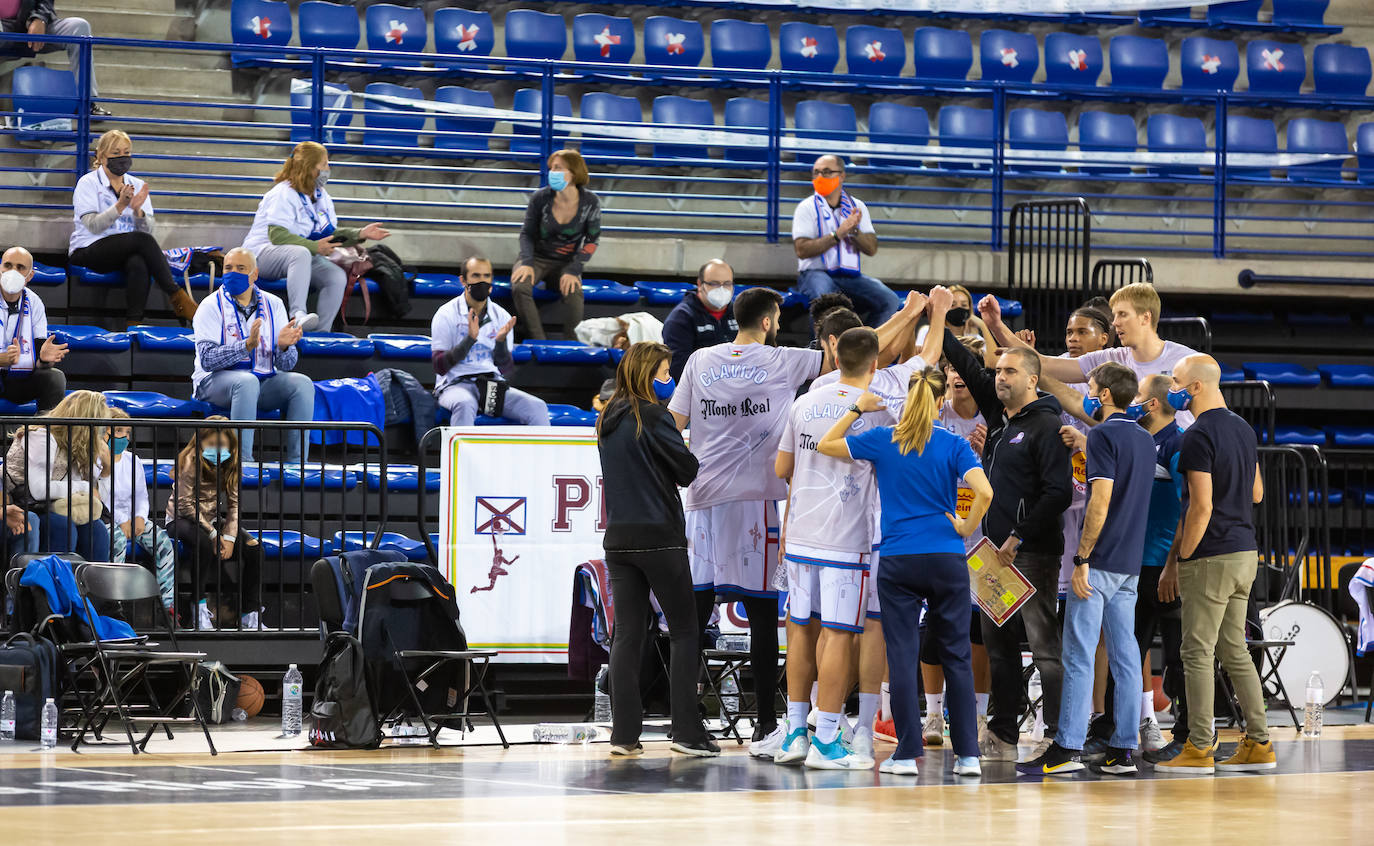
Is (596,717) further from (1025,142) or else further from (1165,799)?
(1025,142)

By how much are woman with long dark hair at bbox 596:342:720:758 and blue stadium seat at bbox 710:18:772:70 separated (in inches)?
387

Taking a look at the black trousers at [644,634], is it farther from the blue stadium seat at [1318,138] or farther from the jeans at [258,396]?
the blue stadium seat at [1318,138]

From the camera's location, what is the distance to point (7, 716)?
8.11 m

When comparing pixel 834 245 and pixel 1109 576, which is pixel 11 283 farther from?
pixel 1109 576

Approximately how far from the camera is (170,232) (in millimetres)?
12789

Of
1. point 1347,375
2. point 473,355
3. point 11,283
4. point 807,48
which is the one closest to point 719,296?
point 473,355

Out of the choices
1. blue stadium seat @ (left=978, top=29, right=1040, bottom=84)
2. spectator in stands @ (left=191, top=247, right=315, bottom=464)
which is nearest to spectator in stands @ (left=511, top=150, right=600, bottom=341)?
spectator in stands @ (left=191, top=247, right=315, bottom=464)

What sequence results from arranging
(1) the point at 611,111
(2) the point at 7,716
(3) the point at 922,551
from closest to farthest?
(3) the point at 922,551
(2) the point at 7,716
(1) the point at 611,111

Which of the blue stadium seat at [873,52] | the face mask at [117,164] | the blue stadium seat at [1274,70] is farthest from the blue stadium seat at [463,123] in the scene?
the blue stadium seat at [1274,70]

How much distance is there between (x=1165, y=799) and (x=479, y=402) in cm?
575

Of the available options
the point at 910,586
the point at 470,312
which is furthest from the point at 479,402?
the point at 910,586

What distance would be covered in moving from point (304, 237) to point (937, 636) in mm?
6499

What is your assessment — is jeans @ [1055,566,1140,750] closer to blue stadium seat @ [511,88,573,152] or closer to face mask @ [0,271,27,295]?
face mask @ [0,271,27,295]

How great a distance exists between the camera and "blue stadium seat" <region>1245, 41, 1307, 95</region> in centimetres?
1812
